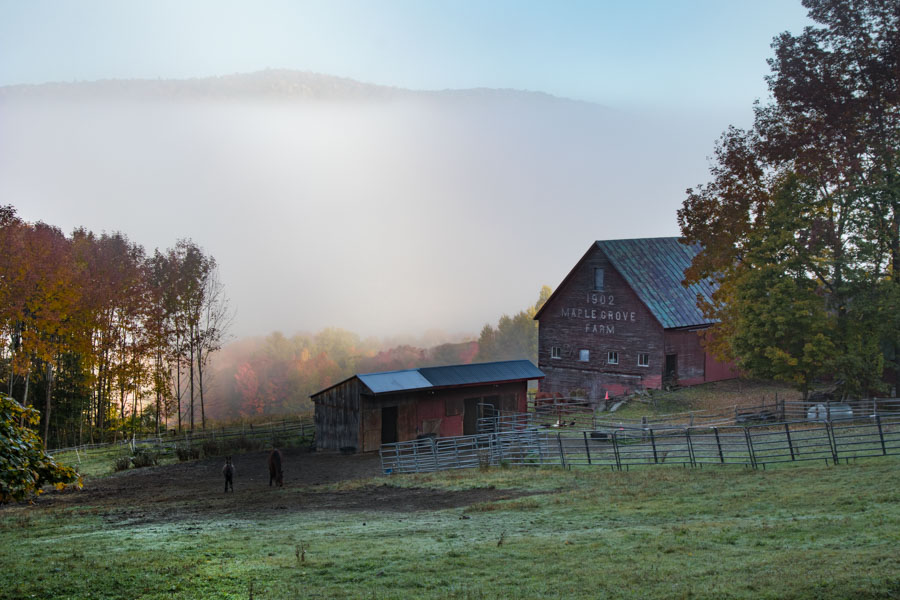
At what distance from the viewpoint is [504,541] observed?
15562 millimetres

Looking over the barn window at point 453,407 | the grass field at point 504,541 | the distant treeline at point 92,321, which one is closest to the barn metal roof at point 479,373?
the barn window at point 453,407

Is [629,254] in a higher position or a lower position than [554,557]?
higher

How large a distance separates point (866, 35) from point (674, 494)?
29.4 metres

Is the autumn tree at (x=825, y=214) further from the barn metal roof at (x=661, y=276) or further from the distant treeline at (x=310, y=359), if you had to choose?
the distant treeline at (x=310, y=359)

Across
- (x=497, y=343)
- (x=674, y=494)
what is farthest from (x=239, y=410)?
(x=674, y=494)

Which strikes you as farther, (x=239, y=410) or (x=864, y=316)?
(x=239, y=410)

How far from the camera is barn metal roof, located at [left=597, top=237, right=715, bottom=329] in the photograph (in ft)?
165

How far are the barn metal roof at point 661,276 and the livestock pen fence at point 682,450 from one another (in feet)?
51.8

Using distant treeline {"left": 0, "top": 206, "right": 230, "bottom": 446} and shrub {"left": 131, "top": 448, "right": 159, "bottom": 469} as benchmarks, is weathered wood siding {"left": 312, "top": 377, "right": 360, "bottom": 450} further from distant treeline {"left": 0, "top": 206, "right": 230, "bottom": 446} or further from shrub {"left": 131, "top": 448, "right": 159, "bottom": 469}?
distant treeline {"left": 0, "top": 206, "right": 230, "bottom": 446}

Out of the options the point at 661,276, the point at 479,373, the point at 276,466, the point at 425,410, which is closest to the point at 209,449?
the point at 425,410

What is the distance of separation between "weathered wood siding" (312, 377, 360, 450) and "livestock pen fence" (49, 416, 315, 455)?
395 cm

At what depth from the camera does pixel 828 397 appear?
4012 cm

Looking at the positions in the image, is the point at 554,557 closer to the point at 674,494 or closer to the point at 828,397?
the point at 674,494

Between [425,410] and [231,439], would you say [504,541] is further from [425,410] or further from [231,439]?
[231,439]
